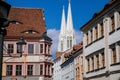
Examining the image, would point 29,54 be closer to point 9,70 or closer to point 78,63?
point 9,70

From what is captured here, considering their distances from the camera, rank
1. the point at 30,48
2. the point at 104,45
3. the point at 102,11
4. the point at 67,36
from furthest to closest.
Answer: the point at 67,36, the point at 30,48, the point at 102,11, the point at 104,45

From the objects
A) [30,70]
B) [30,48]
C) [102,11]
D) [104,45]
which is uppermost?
[102,11]

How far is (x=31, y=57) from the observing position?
52.5 metres

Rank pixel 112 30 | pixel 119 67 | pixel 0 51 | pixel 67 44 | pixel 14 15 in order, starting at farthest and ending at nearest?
pixel 67 44, pixel 14 15, pixel 112 30, pixel 119 67, pixel 0 51

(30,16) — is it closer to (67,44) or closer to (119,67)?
(119,67)

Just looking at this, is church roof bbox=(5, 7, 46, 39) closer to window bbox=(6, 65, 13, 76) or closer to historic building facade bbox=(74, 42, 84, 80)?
window bbox=(6, 65, 13, 76)

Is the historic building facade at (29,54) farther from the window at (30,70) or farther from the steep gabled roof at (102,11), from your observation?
the steep gabled roof at (102,11)

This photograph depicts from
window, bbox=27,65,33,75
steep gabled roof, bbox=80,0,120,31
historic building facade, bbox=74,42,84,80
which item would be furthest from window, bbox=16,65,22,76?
steep gabled roof, bbox=80,0,120,31

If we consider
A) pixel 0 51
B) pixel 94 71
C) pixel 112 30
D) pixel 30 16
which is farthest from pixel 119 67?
pixel 30 16

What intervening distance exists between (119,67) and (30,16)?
1248 inches

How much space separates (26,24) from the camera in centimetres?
5581

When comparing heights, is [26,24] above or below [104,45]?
above

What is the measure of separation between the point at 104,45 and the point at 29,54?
22.2 metres

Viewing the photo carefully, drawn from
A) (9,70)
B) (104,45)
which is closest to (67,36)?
(9,70)
